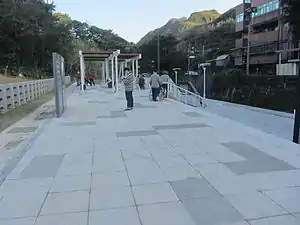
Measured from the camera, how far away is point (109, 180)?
3957mm

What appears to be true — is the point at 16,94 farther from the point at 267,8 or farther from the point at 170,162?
the point at 267,8

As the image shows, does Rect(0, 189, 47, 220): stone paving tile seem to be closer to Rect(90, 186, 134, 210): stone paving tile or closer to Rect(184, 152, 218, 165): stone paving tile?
Rect(90, 186, 134, 210): stone paving tile

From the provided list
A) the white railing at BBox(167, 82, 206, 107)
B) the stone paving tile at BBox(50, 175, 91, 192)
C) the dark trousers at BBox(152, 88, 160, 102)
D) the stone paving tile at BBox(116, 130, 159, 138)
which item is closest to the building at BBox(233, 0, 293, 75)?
the white railing at BBox(167, 82, 206, 107)

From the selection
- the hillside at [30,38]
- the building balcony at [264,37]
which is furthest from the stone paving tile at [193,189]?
the building balcony at [264,37]

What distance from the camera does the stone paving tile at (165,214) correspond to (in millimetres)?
2859

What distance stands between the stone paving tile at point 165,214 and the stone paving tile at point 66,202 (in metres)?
0.63

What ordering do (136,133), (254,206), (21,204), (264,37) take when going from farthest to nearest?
(264,37), (136,133), (21,204), (254,206)

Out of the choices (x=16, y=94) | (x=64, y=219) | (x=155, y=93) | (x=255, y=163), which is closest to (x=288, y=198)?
(x=255, y=163)

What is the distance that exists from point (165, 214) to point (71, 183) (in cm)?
142

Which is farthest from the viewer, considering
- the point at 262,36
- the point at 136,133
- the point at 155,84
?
the point at 262,36

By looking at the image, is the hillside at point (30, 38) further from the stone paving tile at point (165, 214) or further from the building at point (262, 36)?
the stone paving tile at point (165, 214)

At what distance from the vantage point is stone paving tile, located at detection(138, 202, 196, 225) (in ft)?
9.38

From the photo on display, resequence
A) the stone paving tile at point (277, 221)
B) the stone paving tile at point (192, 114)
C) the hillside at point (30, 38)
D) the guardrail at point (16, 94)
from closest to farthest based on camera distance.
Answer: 1. the stone paving tile at point (277, 221)
2. the stone paving tile at point (192, 114)
3. the guardrail at point (16, 94)
4. the hillside at point (30, 38)

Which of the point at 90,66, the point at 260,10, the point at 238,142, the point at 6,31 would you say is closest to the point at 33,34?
the point at 6,31
